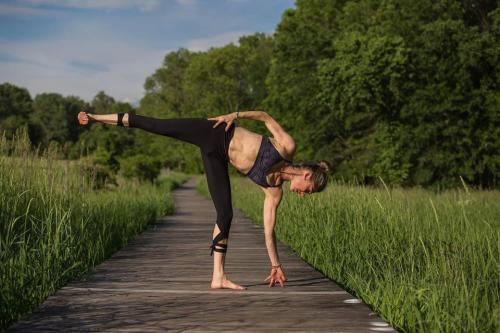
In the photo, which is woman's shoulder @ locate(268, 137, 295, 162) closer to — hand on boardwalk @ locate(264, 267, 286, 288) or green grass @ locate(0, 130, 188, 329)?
hand on boardwalk @ locate(264, 267, 286, 288)

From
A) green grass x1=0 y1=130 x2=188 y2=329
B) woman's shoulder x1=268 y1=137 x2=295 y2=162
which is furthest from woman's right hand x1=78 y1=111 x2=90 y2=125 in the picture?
woman's shoulder x1=268 y1=137 x2=295 y2=162

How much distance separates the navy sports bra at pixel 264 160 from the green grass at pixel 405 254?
1.27 m

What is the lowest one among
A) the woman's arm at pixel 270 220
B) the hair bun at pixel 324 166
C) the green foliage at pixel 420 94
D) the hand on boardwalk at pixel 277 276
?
the hand on boardwalk at pixel 277 276

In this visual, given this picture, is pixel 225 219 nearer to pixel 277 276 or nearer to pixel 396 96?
pixel 277 276

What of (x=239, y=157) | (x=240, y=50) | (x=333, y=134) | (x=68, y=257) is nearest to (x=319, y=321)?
(x=239, y=157)

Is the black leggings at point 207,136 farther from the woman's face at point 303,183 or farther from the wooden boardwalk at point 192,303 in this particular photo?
the wooden boardwalk at point 192,303

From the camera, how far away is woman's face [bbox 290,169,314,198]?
537cm

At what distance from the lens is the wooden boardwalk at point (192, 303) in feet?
13.9

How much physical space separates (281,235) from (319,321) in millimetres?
7116

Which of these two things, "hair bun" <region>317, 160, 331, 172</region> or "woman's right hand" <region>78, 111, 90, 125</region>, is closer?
"hair bun" <region>317, 160, 331, 172</region>

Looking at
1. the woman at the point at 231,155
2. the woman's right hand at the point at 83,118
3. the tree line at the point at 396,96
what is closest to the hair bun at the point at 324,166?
the woman at the point at 231,155

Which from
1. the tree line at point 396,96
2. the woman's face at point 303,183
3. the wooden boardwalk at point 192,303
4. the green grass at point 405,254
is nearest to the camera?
the wooden boardwalk at point 192,303

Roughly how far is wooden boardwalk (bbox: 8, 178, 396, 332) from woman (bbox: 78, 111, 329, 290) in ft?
1.77

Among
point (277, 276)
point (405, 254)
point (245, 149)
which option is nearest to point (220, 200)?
point (245, 149)
